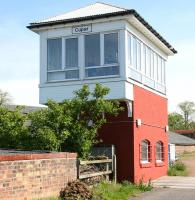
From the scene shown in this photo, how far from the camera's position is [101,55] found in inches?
798

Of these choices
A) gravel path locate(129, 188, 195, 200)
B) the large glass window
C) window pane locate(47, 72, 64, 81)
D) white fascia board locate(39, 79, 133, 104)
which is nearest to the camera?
gravel path locate(129, 188, 195, 200)

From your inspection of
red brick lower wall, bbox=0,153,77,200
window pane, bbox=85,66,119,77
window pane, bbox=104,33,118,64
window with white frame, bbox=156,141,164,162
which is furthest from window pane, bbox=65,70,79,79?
window with white frame, bbox=156,141,164,162

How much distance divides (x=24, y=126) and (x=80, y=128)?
7.45 ft

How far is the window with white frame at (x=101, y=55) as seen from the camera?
2022cm

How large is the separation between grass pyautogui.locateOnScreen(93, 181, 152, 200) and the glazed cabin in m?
1.73

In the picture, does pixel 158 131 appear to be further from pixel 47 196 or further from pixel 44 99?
pixel 47 196

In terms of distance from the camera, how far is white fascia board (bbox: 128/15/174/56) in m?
20.1

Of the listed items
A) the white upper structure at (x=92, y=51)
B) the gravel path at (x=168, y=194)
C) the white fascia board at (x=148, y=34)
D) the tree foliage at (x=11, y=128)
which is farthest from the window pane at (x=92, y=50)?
the gravel path at (x=168, y=194)

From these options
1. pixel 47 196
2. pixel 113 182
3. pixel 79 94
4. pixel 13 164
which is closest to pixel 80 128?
pixel 79 94

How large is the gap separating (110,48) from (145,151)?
5.24m

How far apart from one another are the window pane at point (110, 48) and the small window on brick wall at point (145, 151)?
4074 millimetres

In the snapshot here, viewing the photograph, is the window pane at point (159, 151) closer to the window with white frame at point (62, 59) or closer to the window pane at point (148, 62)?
the window pane at point (148, 62)

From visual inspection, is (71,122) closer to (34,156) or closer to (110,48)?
(110,48)

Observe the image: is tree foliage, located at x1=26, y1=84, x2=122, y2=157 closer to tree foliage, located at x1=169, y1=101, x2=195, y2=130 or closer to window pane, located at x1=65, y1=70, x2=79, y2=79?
window pane, located at x1=65, y1=70, x2=79, y2=79
